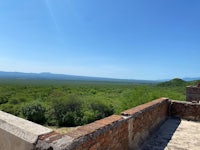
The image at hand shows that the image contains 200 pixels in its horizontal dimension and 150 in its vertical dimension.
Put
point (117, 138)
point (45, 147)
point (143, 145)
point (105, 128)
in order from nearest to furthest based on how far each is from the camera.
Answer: point (45, 147) → point (105, 128) → point (117, 138) → point (143, 145)

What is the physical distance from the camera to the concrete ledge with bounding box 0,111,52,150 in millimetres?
1859

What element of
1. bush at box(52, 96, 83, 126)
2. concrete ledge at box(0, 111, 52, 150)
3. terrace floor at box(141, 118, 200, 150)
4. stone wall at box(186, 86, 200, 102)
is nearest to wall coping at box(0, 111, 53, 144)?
concrete ledge at box(0, 111, 52, 150)

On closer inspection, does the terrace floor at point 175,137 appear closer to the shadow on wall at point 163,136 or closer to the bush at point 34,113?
the shadow on wall at point 163,136

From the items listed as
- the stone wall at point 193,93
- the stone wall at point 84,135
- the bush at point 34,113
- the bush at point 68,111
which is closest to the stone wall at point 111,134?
the stone wall at point 84,135

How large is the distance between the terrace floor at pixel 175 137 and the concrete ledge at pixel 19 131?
2.37m

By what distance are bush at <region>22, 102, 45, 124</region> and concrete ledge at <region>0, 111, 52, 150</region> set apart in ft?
67.5

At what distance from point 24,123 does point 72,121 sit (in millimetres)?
20132

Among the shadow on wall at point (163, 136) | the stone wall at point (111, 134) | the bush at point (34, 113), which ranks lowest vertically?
the bush at point (34, 113)

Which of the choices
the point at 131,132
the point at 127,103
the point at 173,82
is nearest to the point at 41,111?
the point at 127,103

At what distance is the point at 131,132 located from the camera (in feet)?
11.2

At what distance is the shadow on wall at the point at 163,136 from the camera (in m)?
3.73

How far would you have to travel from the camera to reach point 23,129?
1944mm

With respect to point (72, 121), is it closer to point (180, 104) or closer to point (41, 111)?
point (41, 111)

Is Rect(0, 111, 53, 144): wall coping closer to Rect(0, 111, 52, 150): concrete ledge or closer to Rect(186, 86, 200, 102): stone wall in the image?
Rect(0, 111, 52, 150): concrete ledge
